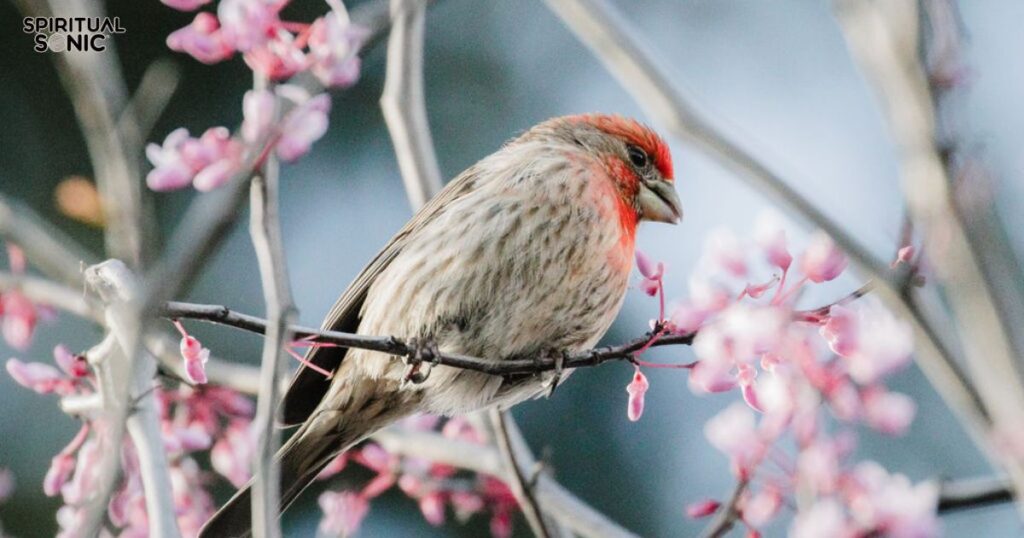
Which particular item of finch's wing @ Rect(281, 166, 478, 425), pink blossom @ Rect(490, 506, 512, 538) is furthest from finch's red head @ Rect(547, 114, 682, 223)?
pink blossom @ Rect(490, 506, 512, 538)

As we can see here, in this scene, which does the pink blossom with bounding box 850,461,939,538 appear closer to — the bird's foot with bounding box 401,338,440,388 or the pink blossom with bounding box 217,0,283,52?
the bird's foot with bounding box 401,338,440,388

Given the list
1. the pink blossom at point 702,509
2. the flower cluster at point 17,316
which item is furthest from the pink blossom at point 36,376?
the pink blossom at point 702,509

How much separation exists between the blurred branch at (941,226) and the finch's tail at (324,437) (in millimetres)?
Result: 2199

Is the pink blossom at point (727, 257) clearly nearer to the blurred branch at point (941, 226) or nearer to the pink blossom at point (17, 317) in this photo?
the blurred branch at point (941, 226)

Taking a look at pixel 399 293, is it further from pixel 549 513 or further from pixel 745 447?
pixel 745 447

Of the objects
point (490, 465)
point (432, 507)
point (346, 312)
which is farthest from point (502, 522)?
point (346, 312)

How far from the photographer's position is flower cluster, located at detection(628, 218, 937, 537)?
1994 millimetres

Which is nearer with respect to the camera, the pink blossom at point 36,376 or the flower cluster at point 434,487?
the pink blossom at point 36,376

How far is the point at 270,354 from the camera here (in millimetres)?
1519

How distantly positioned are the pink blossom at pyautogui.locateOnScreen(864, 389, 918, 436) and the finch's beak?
1611mm

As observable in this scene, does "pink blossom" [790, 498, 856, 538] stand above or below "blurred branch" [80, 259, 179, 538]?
below

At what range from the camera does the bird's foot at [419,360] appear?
2718mm

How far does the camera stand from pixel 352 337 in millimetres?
2113

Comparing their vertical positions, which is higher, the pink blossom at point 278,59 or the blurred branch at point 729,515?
the pink blossom at point 278,59
